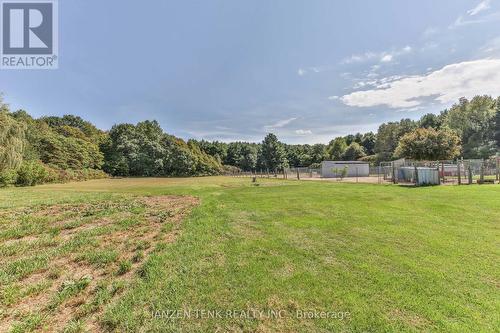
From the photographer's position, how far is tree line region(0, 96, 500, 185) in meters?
29.6

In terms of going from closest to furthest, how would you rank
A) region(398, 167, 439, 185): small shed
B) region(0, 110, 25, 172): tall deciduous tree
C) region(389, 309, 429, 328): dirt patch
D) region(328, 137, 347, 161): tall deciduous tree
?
region(389, 309, 429, 328): dirt patch, region(0, 110, 25, 172): tall deciduous tree, region(398, 167, 439, 185): small shed, region(328, 137, 347, 161): tall deciduous tree

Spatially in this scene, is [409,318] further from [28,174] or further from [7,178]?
[28,174]

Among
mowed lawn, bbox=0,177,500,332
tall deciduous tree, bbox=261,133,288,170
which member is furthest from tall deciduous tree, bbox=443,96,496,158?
mowed lawn, bbox=0,177,500,332

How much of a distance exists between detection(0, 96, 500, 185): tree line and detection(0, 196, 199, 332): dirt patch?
14.9m

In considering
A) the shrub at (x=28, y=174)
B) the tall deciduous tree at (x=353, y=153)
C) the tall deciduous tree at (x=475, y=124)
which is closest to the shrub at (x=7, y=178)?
the shrub at (x=28, y=174)

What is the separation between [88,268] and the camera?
13.5 ft

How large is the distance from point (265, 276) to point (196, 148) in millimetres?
58953

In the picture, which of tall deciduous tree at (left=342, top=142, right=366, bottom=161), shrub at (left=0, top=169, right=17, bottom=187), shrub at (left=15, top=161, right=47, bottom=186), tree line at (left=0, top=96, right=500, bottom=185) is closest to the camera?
shrub at (left=0, top=169, right=17, bottom=187)

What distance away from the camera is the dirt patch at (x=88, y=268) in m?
2.85

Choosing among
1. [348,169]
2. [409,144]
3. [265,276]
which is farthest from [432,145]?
[265,276]

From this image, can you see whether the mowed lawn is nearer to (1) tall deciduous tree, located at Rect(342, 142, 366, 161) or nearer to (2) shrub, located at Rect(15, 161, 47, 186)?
(2) shrub, located at Rect(15, 161, 47, 186)

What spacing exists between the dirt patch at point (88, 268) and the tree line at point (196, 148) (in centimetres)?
1493

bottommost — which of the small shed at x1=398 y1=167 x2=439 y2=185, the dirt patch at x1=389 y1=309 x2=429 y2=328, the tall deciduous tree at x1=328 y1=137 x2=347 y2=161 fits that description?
the dirt patch at x1=389 y1=309 x2=429 y2=328

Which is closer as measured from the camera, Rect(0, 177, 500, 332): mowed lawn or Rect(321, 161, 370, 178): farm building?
Rect(0, 177, 500, 332): mowed lawn
